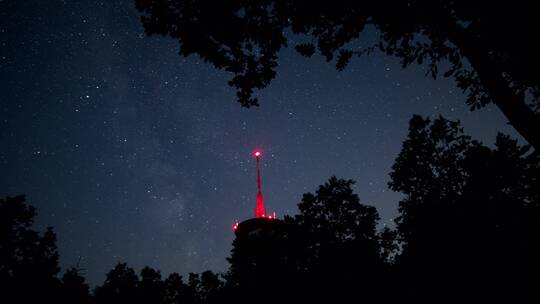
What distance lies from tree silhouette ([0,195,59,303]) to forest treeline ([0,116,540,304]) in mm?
57

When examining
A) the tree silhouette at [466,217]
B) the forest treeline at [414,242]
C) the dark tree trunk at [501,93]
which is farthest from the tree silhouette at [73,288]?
the dark tree trunk at [501,93]

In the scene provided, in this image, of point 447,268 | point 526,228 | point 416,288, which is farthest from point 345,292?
point 526,228

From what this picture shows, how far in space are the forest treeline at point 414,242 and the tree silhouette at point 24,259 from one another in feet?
0.19

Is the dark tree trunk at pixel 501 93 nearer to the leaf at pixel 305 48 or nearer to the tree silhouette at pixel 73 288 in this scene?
the leaf at pixel 305 48

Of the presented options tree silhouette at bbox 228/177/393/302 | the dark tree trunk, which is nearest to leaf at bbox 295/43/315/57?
the dark tree trunk

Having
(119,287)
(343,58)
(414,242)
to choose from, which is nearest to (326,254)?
(414,242)

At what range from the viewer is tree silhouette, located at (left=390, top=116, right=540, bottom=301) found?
1597cm

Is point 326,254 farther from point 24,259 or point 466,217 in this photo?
point 24,259

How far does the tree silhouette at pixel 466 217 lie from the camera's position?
16.0m

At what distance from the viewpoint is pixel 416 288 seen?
724 inches

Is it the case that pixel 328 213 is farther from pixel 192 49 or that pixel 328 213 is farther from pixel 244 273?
pixel 192 49

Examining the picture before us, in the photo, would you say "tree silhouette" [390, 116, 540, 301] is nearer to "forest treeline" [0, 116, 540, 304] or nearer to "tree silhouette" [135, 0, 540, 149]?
"forest treeline" [0, 116, 540, 304]

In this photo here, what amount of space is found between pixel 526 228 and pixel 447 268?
169 inches

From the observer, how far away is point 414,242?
1902 cm
